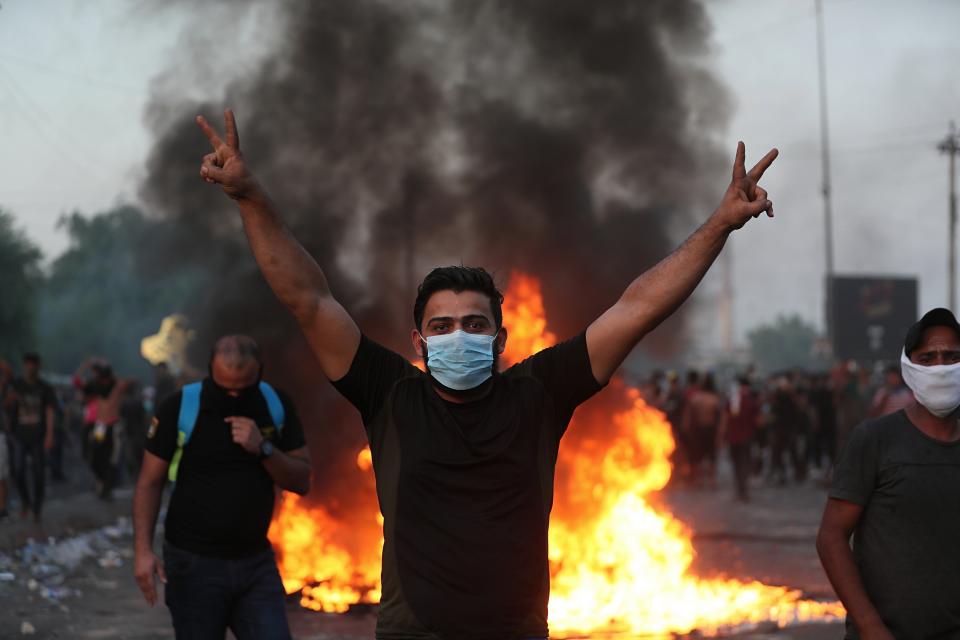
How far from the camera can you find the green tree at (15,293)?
3388 centimetres

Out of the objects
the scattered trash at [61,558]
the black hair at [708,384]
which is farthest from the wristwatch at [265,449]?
the black hair at [708,384]

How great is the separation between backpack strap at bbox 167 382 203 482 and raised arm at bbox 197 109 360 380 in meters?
1.74

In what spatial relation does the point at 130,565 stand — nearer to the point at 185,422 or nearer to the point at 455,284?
the point at 185,422

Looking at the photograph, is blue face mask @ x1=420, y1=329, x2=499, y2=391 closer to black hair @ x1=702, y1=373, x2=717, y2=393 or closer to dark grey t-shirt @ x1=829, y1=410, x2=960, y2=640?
dark grey t-shirt @ x1=829, y1=410, x2=960, y2=640

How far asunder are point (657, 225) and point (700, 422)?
10.4 feet

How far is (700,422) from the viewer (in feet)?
57.6

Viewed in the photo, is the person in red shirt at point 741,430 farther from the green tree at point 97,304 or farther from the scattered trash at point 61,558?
the green tree at point 97,304

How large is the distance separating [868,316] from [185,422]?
107 ft

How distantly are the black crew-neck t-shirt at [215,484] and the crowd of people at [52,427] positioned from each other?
7.60 metres

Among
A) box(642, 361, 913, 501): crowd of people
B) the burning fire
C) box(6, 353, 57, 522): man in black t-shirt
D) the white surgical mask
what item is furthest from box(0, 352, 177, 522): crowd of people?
the white surgical mask

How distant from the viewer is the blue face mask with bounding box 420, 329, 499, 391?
2.93m

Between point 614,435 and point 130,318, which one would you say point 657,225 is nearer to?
point 614,435

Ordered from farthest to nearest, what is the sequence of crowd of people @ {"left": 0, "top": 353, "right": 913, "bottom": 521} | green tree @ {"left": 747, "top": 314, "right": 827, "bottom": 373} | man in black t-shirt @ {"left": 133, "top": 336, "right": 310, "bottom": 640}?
1. green tree @ {"left": 747, "top": 314, "right": 827, "bottom": 373}
2. crowd of people @ {"left": 0, "top": 353, "right": 913, "bottom": 521}
3. man in black t-shirt @ {"left": 133, "top": 336, "right": 310, "bottom": 640}

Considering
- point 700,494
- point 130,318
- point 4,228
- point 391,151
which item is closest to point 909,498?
point 391,151
